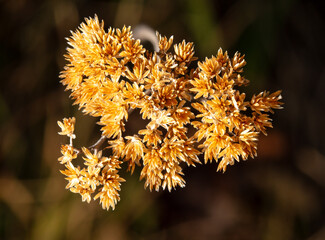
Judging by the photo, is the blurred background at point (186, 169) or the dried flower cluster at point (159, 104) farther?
the blurred background at point (186, 169)

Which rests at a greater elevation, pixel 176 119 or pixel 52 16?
pixel 52 16

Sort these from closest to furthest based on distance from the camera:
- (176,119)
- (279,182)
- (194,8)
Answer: (176,119), (194,8), (279,182)

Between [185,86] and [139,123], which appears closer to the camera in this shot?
[185,86]

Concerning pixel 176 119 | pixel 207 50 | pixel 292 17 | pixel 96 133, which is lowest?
pixel 176 119

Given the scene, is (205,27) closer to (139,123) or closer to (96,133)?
(139,123)

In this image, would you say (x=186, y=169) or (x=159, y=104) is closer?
(x=159, y=104)

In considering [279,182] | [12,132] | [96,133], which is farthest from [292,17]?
[12,132]

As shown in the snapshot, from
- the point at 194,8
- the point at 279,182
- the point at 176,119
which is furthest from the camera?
the point at 279,182

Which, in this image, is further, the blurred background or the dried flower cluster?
the blurred background
